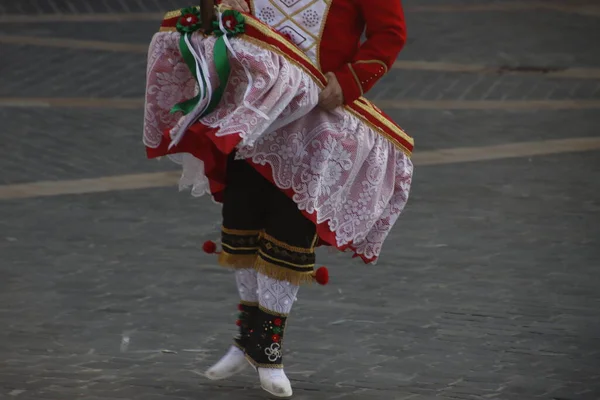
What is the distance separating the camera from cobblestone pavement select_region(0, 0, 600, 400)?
17.3 ft

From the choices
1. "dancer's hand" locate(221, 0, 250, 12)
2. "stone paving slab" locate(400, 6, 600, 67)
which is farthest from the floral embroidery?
"stone paving slab" locate(400, 6, 600, 67)

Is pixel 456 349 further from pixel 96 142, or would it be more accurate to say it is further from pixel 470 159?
pixel 96 142

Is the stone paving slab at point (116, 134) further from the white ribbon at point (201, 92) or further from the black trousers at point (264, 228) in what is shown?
the white ribbon at point (201, 92)

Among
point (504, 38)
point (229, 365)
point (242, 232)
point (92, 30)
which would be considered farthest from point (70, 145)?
point (504, 38)

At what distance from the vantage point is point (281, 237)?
4812mm

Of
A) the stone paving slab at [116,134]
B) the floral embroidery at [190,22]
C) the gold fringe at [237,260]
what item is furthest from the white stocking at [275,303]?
the stone paving slab at [116,134]

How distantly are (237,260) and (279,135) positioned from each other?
0.56m

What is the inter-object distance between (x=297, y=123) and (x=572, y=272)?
2692mm

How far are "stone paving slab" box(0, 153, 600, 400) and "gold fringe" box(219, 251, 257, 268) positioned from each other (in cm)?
51

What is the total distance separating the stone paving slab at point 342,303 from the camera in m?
5.23

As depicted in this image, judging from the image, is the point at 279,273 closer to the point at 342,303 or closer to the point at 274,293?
the point at 274,293

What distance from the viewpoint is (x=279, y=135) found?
469 cm

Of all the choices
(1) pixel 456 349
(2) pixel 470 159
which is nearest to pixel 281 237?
(1) pixel 456 349

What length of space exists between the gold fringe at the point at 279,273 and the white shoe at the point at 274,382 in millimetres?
367
